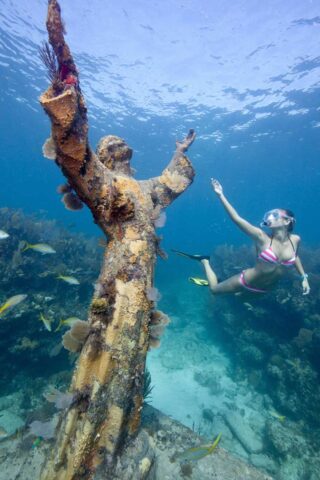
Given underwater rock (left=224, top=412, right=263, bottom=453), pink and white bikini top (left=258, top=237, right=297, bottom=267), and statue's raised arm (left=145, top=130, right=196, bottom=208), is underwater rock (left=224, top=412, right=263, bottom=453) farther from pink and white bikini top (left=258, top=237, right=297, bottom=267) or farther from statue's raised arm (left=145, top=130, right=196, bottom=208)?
Answer: statue's raised arm (left=145, top=130, right=196, bottom=208)

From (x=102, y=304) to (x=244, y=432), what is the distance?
8.26 meters

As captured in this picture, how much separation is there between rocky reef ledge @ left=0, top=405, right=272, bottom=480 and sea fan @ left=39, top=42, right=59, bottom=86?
151 inches

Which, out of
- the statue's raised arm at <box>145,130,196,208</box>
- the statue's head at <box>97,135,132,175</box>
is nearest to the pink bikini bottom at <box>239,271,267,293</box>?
the statue's raised arm at <box>145,130,196,208</box>

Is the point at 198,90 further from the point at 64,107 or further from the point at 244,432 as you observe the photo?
the point at 64,107

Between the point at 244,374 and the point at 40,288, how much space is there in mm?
8872

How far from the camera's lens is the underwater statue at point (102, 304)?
2478 millimetres

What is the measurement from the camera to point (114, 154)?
A: 397cm

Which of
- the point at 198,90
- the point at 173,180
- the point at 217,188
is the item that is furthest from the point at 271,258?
the point at 198,90

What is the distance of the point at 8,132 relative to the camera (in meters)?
49.2

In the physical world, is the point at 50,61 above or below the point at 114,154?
above

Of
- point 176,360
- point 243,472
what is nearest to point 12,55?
point 176,360

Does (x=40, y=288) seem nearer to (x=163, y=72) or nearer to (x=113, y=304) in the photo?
(x=113, y=304)

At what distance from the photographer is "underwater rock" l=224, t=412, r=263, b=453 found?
789 centimetres

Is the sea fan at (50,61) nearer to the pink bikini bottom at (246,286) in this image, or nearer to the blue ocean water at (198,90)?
the pink bikini bottom at (246,286)
